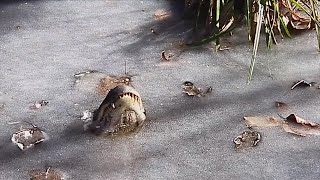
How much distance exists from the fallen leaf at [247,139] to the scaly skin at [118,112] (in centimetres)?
27

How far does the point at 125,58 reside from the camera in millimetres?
1889

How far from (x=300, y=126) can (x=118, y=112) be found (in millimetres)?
497

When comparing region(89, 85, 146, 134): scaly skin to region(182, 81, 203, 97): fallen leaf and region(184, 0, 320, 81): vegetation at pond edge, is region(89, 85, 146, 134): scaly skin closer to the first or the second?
region(182, 81, 203, 97): fallen leaf

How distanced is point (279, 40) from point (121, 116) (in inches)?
26.4

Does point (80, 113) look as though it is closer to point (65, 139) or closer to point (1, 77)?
point (65, 139)

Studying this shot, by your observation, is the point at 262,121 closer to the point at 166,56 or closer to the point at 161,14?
the point at 166,56

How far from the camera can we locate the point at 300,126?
163 cm

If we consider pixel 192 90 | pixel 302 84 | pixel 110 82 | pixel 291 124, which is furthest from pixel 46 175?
pixel 302 84

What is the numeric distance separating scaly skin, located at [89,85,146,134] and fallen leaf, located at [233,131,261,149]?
0.87ft

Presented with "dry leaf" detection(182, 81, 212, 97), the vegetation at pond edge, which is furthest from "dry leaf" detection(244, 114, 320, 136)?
the vegetation at pond edge

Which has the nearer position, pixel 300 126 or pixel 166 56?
pixel 300 126

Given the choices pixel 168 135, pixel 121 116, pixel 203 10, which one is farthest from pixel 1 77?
pixel 203 10

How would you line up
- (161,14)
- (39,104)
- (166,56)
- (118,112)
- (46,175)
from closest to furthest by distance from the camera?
(46,175)
(118,112)
(39,104)
(166,56)
(161,14)

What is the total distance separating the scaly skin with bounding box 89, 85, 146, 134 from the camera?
5.19 feet
